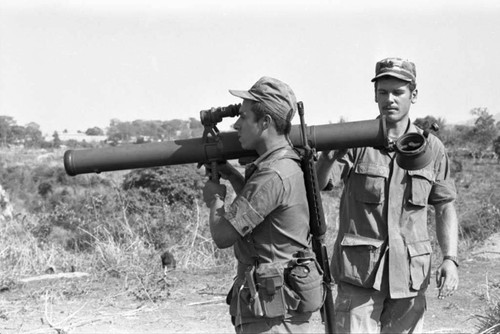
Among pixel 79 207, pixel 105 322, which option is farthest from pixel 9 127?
pixel 105 322

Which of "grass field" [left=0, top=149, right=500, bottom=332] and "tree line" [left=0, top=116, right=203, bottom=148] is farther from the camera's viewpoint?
"tree line" [left=0, top=116, right=203, bottom=148]

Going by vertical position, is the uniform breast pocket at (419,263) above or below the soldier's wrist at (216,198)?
below

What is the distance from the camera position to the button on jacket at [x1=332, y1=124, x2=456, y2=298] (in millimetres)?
3314

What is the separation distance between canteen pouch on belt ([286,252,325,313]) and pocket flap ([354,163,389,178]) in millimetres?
771

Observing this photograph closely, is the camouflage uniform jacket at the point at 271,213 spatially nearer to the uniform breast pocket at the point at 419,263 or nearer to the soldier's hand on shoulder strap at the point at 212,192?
the soldier's hand on shoulder strap at the point at 212,192

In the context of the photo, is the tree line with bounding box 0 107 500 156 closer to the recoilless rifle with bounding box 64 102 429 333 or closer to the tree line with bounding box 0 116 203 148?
the tree line with bounding box 0 116 203 148

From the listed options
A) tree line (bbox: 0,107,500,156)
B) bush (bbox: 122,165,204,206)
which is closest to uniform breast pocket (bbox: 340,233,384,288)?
bush (bbox: 122,165,204,206)

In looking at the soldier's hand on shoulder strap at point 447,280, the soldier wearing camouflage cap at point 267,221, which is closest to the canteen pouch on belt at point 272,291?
the soldier wearing camouflage cap at point 267,221

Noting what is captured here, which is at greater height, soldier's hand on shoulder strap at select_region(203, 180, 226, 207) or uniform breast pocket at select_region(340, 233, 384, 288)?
soldier's hand on shoulder strap at select_region(203, 180, 226, 207)

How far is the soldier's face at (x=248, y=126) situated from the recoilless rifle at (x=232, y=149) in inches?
6.0

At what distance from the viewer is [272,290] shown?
8.89 feet

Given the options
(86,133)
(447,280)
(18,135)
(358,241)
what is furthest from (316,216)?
(86,133)

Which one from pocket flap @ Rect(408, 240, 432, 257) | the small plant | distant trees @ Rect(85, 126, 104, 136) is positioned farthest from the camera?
distant trees @ Rect(85, 126, 104, 136)

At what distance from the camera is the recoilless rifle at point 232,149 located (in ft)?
9.88
